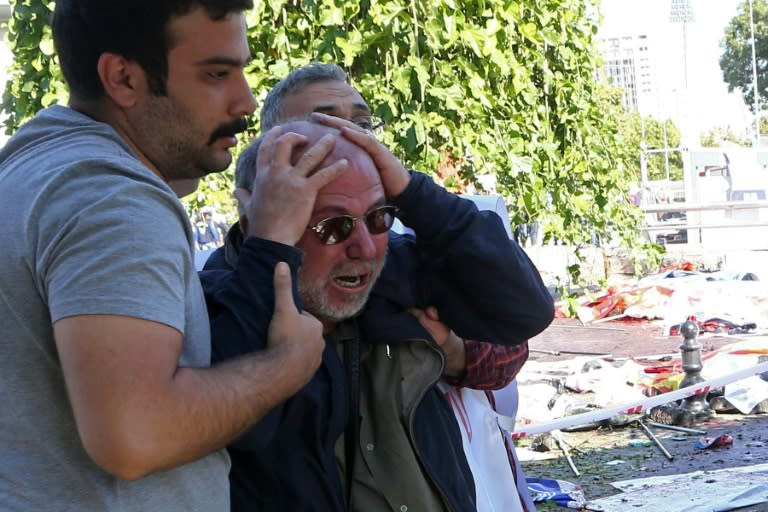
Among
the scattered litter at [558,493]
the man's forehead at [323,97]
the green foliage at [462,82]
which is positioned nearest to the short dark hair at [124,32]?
the man's forehead at [323,97]

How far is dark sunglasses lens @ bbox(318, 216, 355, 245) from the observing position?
217 centimetres

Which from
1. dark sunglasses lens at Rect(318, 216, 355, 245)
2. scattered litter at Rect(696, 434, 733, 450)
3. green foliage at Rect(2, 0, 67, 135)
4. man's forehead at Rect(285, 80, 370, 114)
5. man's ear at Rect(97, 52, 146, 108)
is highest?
green foliage at Rect(2, 0, 67, 135)

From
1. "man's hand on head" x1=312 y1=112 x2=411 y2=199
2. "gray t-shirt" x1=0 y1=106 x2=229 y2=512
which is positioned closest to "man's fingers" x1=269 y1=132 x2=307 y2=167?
"man's hand on head" x1=312 y1=112 x2=411 y2=199

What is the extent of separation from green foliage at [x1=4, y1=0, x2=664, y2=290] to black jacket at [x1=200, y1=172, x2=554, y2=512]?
11.1ft

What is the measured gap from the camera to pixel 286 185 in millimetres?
1940

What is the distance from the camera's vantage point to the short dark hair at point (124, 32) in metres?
1.71

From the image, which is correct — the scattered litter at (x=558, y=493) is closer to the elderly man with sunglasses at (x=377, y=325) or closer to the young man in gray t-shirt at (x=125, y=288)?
the elderly man with sunglasses at (x=377, y=325)

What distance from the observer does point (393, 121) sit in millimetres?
5926

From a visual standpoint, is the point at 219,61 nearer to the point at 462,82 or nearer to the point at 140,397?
the point at 140,397

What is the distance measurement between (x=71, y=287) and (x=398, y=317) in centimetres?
94

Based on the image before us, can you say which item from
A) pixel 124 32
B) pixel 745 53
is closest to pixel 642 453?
pixel 124 32

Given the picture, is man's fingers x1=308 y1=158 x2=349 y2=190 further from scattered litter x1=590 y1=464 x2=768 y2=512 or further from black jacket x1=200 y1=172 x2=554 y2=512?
scattered litter x1=590 y1=464 x2=768 y2=512

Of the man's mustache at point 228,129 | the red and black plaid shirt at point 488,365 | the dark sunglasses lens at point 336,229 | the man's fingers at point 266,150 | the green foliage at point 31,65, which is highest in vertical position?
→ the green foliage at point 31,65

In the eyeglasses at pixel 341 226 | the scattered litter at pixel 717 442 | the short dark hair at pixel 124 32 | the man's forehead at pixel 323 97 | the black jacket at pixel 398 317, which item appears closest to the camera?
the short dark hair at pixel 124 32
